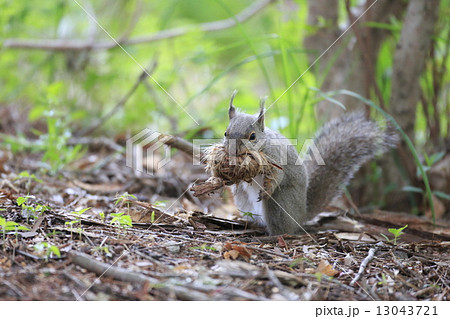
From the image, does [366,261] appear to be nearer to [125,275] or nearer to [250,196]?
[250,196]

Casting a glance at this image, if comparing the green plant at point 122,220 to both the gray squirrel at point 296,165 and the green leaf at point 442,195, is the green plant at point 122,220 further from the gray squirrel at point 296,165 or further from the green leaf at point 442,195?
the green leaf at point 442,195

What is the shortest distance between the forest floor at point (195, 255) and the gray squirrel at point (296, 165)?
142 mm

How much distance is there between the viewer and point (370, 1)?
3.40 m

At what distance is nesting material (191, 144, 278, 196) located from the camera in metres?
2.34

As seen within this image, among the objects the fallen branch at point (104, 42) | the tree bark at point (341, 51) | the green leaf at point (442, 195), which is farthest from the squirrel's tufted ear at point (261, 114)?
the fallen branch at point (104, 42)

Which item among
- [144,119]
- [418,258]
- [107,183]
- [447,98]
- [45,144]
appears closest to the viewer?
[418,258]

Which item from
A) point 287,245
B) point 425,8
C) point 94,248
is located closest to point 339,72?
point 425,8

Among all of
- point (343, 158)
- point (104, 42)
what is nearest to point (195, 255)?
point (343, 158)

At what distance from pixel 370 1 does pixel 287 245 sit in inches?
82.8

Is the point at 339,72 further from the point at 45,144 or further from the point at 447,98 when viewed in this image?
the point at 45,144

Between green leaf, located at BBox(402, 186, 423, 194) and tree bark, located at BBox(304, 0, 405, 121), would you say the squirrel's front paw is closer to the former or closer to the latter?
green leaf, located at BBox(402, 186, 423, 194)

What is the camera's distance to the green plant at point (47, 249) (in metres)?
1.69

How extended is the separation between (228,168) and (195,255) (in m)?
0.56
